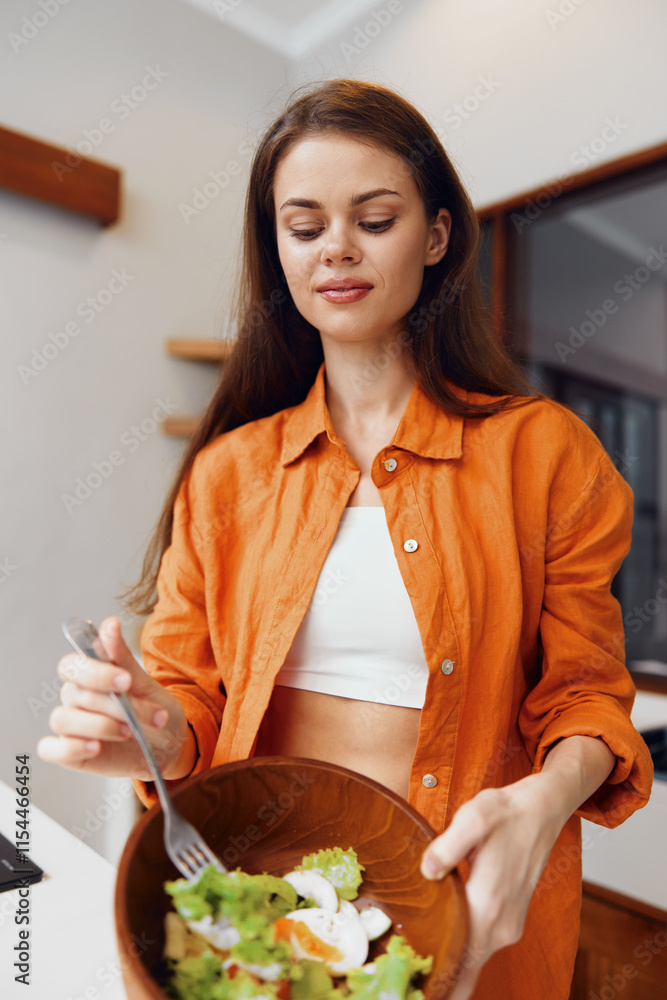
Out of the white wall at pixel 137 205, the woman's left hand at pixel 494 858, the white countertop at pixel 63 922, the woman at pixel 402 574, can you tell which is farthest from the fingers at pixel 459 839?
the white wall at pixel 137 205

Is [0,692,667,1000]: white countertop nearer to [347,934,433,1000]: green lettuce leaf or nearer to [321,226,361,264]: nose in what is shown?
[347,934,433,1000]: green lettuce leaf

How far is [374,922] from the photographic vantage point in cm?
63

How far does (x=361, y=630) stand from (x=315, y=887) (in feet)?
1.09

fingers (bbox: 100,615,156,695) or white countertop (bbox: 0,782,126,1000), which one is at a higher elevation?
fingers (bbox: 100,615,156,695)

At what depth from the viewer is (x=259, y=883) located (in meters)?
0.62

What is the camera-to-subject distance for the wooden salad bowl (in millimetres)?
549

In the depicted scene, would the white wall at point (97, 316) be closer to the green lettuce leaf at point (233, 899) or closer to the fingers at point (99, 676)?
the fingers at point (99, 676)

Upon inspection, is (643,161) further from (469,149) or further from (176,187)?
(176,187)

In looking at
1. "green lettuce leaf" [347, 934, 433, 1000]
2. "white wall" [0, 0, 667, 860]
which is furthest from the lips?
"white wall" [0, 0, 667, 860]

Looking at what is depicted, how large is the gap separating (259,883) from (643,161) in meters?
2.16

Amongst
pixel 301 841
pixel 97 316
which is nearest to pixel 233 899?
pixel 301 841

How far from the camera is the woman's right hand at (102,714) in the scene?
0.66 metres

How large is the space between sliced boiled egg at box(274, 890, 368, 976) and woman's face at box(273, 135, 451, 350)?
67 cm

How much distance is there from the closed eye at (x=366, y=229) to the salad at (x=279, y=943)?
731 millimetres
